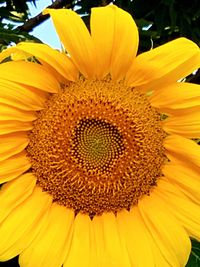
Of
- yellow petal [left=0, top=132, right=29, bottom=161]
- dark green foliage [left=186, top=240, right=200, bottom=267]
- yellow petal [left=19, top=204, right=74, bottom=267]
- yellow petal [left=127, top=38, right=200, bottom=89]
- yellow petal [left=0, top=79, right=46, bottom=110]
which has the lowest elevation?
dark green foliage [left=186, top=240, right=200, bottom=267]

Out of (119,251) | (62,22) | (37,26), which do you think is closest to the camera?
(62,22)

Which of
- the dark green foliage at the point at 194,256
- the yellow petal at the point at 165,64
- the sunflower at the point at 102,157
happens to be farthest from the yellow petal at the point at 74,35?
the dark green foliage at the point at 194,256

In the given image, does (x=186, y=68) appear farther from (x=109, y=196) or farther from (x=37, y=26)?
(x=37, y=26)

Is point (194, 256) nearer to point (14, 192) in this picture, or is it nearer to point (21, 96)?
point (14, 192)

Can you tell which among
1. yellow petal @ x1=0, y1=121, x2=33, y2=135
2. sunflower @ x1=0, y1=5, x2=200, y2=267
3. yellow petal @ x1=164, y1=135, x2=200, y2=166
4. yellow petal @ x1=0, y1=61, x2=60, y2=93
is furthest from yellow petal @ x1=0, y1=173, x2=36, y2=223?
yellow petal @ x1=164, y1=135, x2=200, y2=166

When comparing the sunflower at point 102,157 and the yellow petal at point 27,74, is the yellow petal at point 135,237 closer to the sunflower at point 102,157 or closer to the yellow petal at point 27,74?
the sunflower at point 102,157

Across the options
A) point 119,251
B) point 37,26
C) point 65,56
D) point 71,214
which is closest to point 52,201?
point 71,214

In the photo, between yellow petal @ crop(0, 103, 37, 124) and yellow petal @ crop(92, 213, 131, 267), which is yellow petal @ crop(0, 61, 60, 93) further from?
yellow petal @ crop(92, 213, 131, 267)
